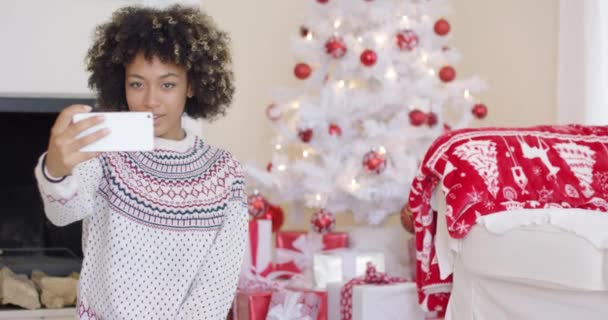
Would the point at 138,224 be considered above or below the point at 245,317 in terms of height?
above

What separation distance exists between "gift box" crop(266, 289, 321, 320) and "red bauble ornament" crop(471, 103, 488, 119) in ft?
3.40

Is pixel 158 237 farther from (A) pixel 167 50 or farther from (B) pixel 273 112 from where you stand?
(B) pixel 273 112

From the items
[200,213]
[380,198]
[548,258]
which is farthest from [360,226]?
[200,213]

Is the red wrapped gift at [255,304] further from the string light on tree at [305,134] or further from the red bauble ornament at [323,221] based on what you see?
the string light on tree at [305,134]

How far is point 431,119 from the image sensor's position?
3676mm

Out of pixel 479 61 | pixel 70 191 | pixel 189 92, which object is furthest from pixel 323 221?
pixel 70 191

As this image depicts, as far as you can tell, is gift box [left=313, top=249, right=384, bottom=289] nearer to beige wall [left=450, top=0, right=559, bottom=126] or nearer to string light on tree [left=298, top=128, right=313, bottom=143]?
string light on tree [left=298, top=128, right=313, bottom=143]

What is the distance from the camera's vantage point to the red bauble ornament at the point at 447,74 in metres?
3.69

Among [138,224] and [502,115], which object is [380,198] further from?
[138,224]

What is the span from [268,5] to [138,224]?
236 centimetres

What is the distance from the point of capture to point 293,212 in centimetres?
389

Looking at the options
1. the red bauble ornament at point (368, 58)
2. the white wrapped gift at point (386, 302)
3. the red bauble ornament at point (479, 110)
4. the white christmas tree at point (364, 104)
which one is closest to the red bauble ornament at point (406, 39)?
the white christmas tree at point (364, 104)

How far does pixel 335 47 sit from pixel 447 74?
15.9 inches

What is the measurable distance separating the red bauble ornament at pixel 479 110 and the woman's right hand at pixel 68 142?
229 cm
